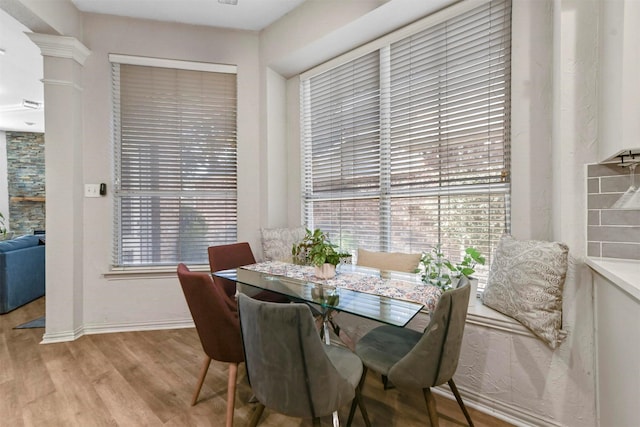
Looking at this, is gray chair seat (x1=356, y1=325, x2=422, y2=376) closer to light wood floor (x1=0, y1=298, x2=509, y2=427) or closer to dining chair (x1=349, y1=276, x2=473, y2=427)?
dining chair (x1=349, y1=276, x2=473, y2=427)

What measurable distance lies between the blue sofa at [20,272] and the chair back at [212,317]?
11.1 feet

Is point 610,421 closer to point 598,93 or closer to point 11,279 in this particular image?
point 598,93

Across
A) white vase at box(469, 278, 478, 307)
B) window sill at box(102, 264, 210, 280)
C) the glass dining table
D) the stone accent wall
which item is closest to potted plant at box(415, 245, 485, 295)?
white vase at box(469, 278, 478, 307)

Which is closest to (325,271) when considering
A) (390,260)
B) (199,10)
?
(390,260)

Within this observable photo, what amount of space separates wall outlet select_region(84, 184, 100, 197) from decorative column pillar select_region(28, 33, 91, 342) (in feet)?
0.36

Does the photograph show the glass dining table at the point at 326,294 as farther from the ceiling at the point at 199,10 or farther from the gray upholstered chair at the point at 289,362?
the ceiling at the point at 199,10

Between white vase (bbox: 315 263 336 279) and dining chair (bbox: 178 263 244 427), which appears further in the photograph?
white vase (bbox: 315 263 336 279)

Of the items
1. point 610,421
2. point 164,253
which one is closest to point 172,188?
point 164,253

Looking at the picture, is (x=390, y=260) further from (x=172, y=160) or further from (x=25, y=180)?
(x=25, y=180)

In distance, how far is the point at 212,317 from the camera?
58.0 inches

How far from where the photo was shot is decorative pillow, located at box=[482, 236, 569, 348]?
1.40m

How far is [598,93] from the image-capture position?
1.38 m

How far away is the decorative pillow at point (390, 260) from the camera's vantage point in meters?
2.11

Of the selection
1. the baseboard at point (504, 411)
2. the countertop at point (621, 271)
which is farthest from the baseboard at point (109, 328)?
the countertop at point (621, 271)
